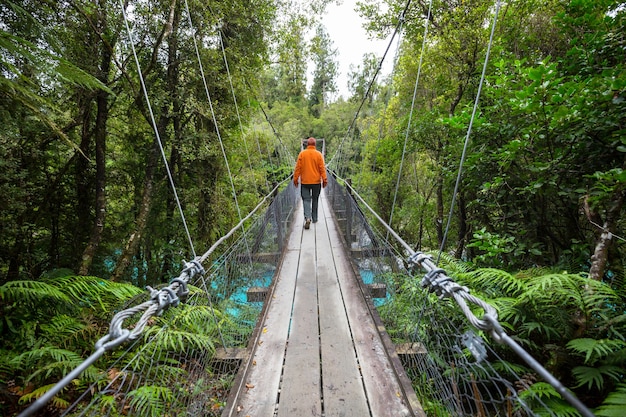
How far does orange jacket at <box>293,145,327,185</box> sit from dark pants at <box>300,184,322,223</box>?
0.08 meters

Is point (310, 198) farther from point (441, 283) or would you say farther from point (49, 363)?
point (441, 283)

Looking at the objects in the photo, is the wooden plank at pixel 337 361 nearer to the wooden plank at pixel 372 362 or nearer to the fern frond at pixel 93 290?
the wooden plank at pixel 372 362

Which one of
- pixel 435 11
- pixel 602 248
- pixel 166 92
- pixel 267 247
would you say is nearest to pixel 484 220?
pixel 602 248

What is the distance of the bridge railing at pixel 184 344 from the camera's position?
94cm

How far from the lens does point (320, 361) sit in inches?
57.5

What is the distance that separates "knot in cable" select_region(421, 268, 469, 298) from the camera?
90 cm

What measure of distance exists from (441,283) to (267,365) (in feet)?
3.15

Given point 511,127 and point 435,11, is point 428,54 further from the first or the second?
point 511,127

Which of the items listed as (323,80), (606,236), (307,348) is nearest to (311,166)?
(307,348)

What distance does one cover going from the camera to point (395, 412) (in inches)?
46.0

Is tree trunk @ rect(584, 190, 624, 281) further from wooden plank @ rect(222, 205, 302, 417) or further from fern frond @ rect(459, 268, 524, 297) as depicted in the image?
wooden plank @ rect(222, 205, 302, 417)

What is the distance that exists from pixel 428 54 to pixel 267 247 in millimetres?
3948

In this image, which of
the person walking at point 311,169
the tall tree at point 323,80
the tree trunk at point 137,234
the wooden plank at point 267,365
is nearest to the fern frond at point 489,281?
the wooden plank at point 267,365

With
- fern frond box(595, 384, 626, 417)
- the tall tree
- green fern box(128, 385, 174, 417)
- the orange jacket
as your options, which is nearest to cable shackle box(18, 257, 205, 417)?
green fern box(128, 385, 174, 417)
